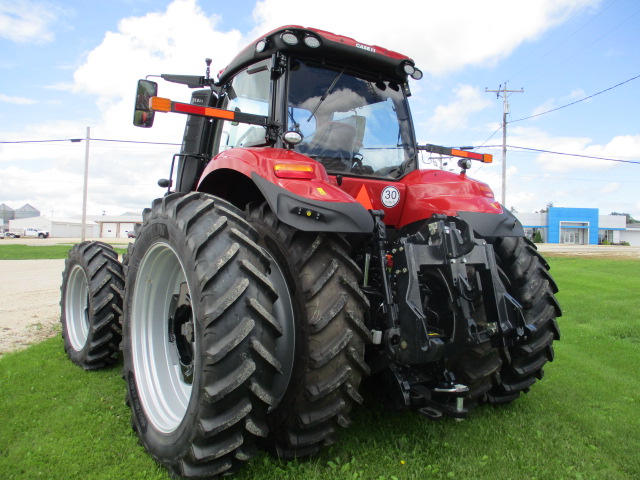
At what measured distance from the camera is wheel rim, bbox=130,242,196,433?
301 cm

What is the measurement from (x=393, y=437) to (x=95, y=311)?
9.54 ft

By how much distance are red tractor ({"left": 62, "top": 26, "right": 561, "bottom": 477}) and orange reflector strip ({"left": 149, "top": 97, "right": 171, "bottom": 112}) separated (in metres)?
0.01

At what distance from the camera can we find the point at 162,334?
3.22m

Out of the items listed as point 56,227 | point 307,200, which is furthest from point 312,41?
point 56,227

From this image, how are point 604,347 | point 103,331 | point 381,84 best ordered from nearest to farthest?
point 381,84
point 103,331
point 604,347

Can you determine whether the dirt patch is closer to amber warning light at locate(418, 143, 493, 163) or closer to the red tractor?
the red tractor

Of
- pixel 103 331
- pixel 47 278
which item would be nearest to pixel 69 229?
pixel 47 278

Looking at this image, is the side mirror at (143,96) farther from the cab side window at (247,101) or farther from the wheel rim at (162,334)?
the wheel rim at (162,334)

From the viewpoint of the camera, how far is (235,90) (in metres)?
3.94

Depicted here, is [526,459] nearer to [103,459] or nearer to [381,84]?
[103,459]

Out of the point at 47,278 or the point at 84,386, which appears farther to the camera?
the point at 47,278

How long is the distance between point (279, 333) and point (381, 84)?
233 cm

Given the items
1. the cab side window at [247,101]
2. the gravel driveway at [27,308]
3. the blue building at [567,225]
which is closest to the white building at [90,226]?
the blue building at [567,225]

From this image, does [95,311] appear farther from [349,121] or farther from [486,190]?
[486,190]
